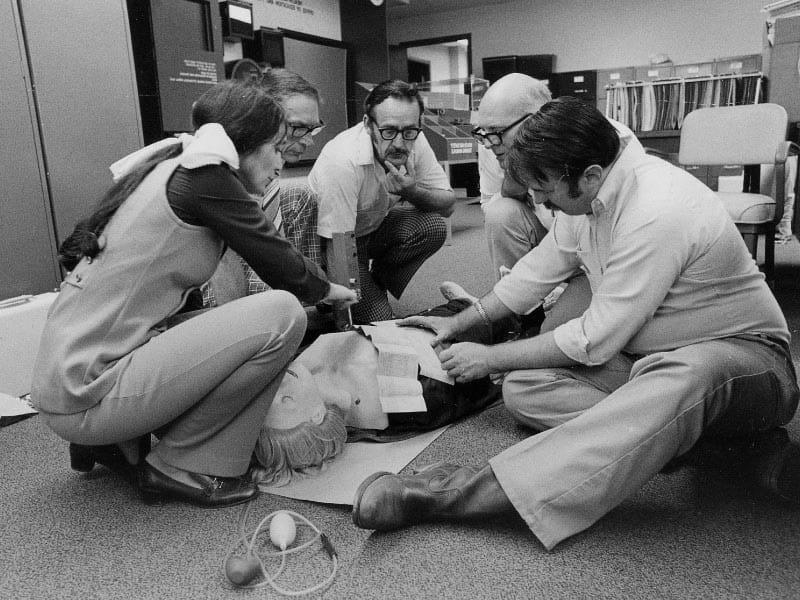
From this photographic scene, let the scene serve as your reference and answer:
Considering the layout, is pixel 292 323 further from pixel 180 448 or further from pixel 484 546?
pixel 484 546

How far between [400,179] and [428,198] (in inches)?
8.2

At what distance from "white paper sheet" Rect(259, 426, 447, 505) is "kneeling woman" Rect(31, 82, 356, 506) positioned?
127mm

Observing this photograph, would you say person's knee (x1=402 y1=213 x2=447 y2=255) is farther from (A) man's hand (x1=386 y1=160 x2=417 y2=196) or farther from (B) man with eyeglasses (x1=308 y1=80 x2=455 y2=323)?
(A) man's hand (x1=386 y1=160 x2=417 y2=196)

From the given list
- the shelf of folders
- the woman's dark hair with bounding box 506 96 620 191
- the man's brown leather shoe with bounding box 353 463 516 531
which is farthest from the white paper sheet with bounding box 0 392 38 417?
the shelf of folders

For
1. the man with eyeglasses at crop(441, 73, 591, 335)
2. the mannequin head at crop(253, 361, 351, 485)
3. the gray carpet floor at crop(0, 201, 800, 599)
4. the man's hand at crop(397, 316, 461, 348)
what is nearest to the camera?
the gray carpet floor at crop(0, 201, 800, 599)

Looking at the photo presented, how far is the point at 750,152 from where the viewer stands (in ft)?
10.0

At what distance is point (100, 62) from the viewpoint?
2928 millimetres

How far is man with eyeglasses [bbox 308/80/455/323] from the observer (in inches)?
84.7

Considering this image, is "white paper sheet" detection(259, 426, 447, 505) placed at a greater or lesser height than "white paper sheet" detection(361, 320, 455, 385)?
lesser

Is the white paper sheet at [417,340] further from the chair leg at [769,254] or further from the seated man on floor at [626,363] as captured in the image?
the chair leg at [769,254]

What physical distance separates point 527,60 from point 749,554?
27.3 ft

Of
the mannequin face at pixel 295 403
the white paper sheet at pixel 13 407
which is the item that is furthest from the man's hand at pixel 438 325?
the white paper sheet at pixel 13 407

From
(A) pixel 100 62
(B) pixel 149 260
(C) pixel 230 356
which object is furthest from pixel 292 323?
(A) pixel 100 62

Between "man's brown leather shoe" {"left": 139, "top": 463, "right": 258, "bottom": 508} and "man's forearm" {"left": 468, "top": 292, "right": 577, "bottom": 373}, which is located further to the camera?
"man's forearm" {"left": 468, "top": 292, "right": 577, "bottom": 373}
